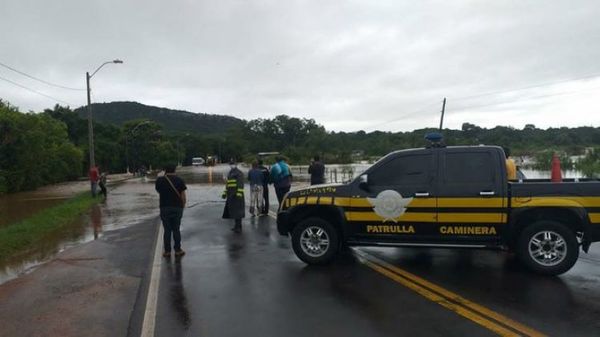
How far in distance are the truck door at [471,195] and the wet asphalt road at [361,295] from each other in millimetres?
669

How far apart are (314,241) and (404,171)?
72.0 inches

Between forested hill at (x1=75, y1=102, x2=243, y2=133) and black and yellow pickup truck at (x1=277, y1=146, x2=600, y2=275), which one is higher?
forested hill at (x1=75, y1=102, x2=243, y2=133)

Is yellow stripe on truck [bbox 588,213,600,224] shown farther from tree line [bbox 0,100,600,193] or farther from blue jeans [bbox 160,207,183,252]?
tree line [bbox 0,100,600,193]

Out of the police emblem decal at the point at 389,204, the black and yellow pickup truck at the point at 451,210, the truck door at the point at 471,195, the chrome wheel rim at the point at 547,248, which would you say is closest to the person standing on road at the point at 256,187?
the black and yellow pickup truck at the point at 451,210

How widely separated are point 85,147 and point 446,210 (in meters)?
67.3

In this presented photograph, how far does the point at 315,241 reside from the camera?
Result: 308 inches

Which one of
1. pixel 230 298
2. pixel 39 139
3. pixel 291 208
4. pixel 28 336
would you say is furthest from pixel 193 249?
pixel 39 139

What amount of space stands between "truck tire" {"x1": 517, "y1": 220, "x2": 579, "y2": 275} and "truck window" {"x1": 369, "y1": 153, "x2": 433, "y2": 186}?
164 cm

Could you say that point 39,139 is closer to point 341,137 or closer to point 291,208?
point 291,208

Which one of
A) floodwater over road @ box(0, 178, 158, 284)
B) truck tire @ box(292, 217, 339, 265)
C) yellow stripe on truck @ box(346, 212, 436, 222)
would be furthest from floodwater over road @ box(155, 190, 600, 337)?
floodwater over road @ box(0, 178, 158, 284)

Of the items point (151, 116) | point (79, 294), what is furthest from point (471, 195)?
point (151, 116)

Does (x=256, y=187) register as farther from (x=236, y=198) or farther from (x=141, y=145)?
(x=141, y=145)

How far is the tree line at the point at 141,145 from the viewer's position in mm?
35062

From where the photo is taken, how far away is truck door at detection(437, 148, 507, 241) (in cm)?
702
